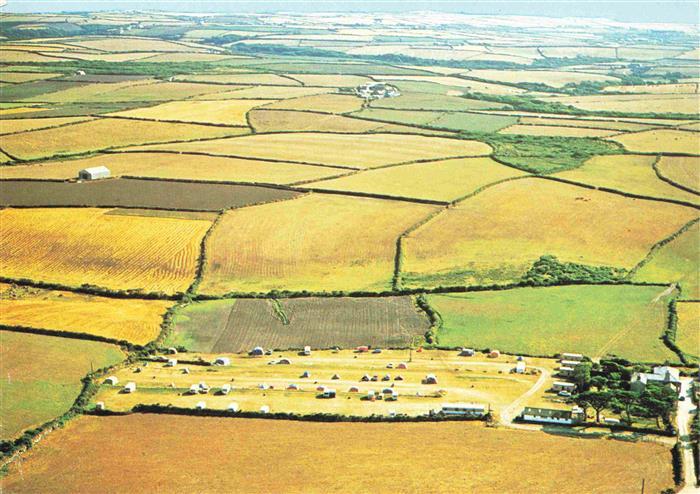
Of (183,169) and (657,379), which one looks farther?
(183,169)

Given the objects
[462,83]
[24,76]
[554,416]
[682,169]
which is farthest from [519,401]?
[24,76]

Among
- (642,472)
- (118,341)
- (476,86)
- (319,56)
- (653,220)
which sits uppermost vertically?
(319,56)

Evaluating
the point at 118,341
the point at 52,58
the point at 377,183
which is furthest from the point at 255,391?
the point at 52,58

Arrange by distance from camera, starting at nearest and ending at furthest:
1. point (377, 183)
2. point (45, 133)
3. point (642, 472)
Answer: point (642, 472) → point (377, 183) → point (45, 133)

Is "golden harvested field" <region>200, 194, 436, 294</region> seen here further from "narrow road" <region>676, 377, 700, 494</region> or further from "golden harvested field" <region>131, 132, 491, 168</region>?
"narrow road" <region>676, 377, 700, 494</region>

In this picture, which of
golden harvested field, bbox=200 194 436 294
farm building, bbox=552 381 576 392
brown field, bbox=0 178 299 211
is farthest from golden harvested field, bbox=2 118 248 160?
farm building, bbox=552 381 576 392

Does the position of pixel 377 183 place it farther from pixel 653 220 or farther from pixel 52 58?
pixel 52 58

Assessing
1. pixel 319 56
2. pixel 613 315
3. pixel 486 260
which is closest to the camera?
pixel 613 315

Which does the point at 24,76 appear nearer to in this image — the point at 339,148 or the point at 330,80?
the point at 330,80
